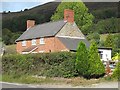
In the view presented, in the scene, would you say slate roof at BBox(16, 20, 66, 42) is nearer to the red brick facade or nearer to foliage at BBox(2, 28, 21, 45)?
the red brick facade

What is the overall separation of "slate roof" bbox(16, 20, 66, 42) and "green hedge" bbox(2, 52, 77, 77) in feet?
48.1

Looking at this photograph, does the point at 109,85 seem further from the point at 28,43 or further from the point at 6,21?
the point at 6,21

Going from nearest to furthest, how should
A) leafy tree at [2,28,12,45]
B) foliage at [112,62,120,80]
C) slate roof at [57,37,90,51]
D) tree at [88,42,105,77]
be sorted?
foliage at [112,62,120,80] < tree at [88,42,105,77] < slate roof at [57,37,90,51] < leafy tree at [2,28,12,45]

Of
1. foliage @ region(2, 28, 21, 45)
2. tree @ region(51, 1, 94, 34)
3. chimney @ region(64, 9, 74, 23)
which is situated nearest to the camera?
chimney @ region(64, 9, 74, 23)

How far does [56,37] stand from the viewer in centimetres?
4978

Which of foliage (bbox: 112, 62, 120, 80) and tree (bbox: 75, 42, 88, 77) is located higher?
tree (bbox: 75, 42, 88, 77)

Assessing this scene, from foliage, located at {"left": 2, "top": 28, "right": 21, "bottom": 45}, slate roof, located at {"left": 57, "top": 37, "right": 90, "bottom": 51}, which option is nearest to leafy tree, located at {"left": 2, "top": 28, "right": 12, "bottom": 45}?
foliage, located at {"left": 2, "top": 28, "right": 21, "bottom": 45}

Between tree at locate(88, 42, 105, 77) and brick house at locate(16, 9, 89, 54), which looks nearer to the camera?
tree at locate(88, 42, 105, 77)

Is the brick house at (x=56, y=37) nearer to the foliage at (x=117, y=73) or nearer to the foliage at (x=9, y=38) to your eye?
the foliage at (x=117, y=73)

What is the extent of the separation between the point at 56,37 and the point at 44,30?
18.8 ft

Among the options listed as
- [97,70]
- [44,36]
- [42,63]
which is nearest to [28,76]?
[42,63]

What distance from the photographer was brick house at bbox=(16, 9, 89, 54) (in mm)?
49719

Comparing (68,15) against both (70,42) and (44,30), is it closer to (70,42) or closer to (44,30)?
(70,42)

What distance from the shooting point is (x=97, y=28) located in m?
93.8
